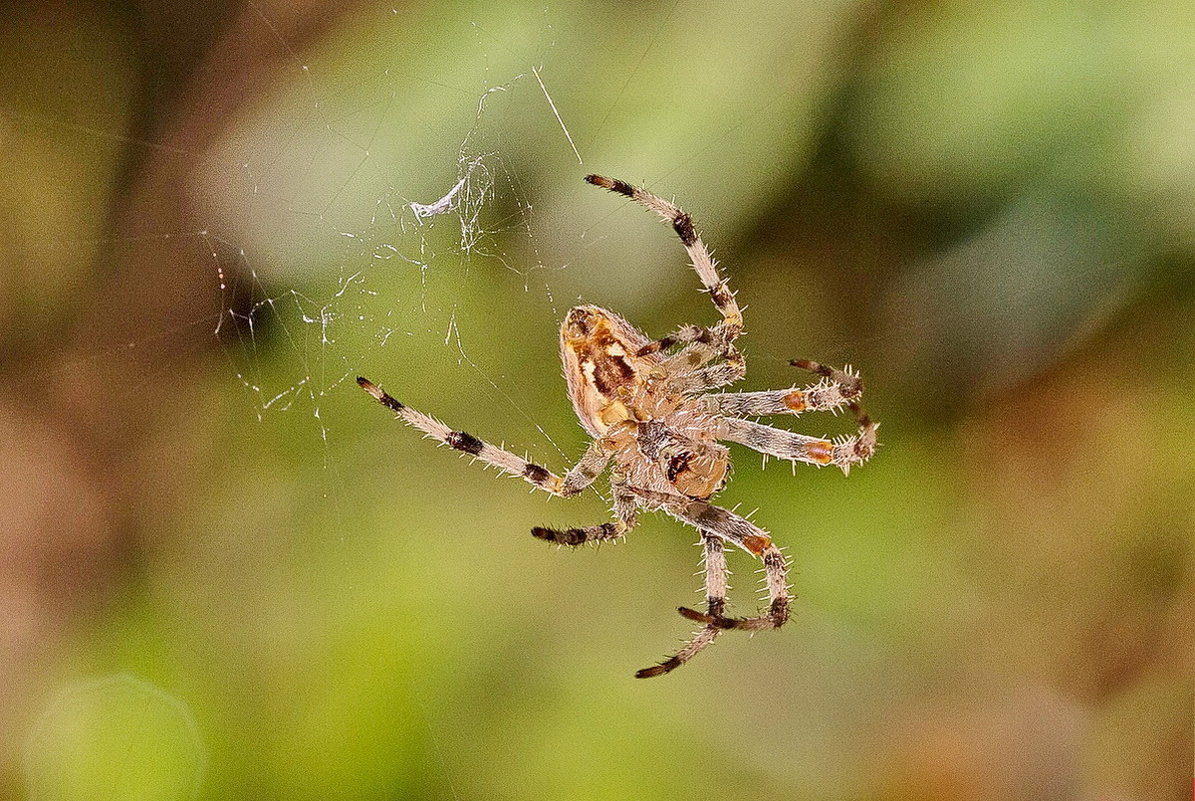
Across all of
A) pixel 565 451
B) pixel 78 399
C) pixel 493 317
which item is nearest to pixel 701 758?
pixel 565 451

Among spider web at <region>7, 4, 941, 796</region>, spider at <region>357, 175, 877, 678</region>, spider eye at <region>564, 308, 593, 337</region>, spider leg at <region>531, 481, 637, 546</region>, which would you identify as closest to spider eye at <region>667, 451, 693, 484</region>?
spider at <region>357, 175, 877, 678</region>

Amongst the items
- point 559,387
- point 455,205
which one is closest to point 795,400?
point 559,387

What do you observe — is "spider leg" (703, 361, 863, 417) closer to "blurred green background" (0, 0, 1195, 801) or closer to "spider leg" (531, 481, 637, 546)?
"blurred green background" (0, 0, 1195, 801)

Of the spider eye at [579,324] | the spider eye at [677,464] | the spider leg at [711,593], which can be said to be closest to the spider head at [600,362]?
the spider eye at [579,324]

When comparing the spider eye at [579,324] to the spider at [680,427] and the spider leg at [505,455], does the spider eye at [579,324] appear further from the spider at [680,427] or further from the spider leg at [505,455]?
the spider leg at [505,455]

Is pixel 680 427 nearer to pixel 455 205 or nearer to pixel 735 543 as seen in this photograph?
pixel 735 543
